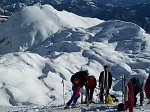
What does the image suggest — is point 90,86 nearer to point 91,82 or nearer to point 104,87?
point 91,82

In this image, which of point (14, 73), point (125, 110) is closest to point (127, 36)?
point (14, 73)

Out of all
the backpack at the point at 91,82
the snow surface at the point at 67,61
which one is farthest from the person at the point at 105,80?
the snow surface at the point at 67,61

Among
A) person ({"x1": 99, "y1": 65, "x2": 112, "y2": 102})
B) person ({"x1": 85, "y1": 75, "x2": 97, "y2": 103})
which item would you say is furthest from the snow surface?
person ({"x1": 99, "y1": 65, "x2": 112, "y2": 102})

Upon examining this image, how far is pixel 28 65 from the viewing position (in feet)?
406

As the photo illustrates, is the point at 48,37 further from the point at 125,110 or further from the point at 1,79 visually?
the point at 125,110

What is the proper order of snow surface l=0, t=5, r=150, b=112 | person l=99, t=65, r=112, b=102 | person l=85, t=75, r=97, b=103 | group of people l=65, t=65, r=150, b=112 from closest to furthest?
1. group of people l=65, t=65, r=150, b=112
2. person l=85, t=75, r=97, b=103
3. person l=99, t=65, r=112, b=102
4. snow surface l=0, t=5, r=150, b=112

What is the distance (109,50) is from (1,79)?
2245 inches

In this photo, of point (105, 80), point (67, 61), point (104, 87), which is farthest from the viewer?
point (67, 61)

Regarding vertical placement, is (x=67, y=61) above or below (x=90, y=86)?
below

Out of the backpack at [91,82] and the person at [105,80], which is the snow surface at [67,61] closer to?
the person at [105,80]

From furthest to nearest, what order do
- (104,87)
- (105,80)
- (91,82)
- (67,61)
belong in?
(67,61)
(104,87)
(105,80)
(91,82)

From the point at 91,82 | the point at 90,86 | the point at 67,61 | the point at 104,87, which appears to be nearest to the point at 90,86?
the point at 90,86

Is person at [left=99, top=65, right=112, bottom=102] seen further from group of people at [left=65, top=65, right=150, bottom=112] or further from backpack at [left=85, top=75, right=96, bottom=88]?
backpack at [left=85, top=75, right=96, bottom=88]

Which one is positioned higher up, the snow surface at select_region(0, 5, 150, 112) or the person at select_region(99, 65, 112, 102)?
the person at select_region(99, 65, 112, 102)
